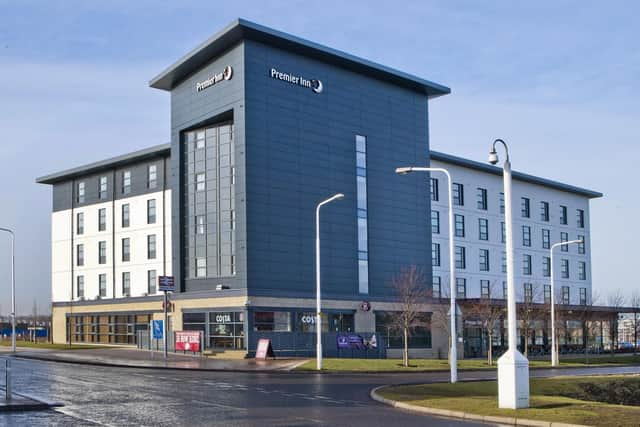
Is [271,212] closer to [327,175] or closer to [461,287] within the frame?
[327,175]

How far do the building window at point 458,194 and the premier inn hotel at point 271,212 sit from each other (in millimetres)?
151

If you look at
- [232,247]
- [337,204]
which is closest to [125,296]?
[232,247]

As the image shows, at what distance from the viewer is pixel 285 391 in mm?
28062

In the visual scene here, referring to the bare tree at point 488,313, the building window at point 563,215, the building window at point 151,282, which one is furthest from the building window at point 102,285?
the building window at point 563,215

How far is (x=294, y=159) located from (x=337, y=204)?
5.34 m

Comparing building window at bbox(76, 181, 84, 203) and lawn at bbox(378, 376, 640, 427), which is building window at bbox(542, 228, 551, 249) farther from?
lawn at bbox(378, 376, 640, 427)

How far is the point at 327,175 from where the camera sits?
2395 inches

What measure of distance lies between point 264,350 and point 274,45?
21666 millimetres

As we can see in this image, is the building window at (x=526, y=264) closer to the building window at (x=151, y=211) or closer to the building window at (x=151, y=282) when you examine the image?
the building window at (x=151, y=282)

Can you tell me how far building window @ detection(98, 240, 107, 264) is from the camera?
7375 centimetres

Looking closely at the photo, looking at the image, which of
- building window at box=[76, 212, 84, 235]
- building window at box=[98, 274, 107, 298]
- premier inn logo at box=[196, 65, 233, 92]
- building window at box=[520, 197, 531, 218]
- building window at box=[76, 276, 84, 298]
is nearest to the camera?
premier inn logo at box=[196, 65, 233, 92]

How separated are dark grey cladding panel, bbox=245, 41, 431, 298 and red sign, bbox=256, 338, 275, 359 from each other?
4.46 meters

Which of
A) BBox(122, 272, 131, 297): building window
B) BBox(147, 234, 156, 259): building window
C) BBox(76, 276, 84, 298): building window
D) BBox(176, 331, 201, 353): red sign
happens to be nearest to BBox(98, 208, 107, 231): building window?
BBox(122, 272, 131, 297): building window

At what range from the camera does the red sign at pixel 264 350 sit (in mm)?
50750
